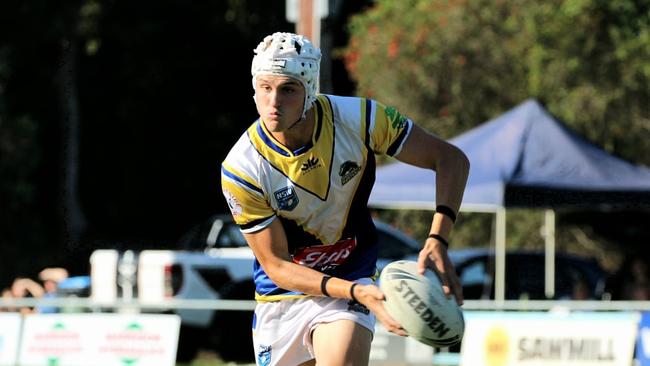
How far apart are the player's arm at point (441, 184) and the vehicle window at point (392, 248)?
11.8 meters

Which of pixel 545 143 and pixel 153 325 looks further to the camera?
pixel 545 143

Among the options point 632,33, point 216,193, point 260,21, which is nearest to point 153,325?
point 632,33

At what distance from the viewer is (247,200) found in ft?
21.2

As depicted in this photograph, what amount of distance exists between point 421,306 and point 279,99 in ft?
3.55

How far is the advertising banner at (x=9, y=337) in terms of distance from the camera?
14.1m

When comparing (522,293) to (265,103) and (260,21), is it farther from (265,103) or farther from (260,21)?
(260,21)

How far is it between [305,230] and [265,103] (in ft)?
2.24

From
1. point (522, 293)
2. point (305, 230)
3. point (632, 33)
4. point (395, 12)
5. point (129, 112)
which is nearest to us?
point (305, 230)

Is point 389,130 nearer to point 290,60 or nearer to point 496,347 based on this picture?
point 290,60

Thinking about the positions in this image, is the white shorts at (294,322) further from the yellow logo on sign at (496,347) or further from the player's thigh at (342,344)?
the yellow logo on sign at (496,347)

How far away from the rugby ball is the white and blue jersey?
767 millimetres

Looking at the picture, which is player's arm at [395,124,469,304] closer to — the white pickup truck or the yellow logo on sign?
the yellow logo on sign

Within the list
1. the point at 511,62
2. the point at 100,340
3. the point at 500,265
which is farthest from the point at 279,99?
the point at 511,62

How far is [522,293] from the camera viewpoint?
18.5 metres
